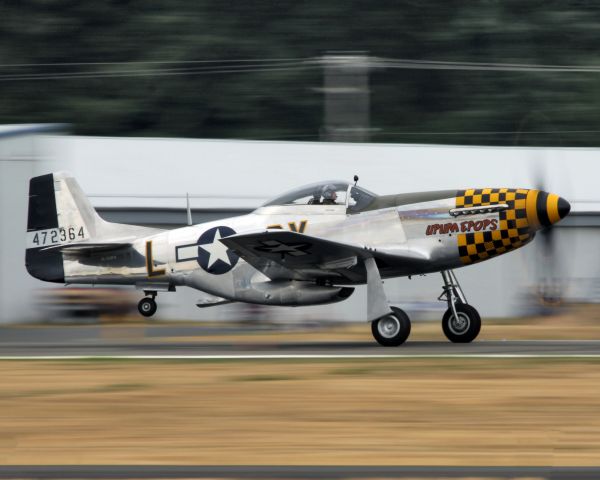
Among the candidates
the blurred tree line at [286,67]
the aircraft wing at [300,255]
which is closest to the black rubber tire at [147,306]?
the aircraft wing at [300,255]

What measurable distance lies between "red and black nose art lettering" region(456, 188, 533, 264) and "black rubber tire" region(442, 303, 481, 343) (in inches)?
30.7

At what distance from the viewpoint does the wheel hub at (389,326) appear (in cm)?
1446

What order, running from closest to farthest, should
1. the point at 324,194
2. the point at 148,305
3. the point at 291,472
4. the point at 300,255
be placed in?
the point at 291,472 < the point at 300,255 < the point at 324,194 < the point at 148,305

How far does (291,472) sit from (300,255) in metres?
7.80

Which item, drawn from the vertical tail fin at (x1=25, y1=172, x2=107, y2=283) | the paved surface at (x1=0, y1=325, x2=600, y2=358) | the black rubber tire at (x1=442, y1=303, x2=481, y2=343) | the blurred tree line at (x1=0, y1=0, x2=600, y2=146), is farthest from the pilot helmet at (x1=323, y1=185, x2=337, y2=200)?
the blurred tree line at (x1=0, y1=0, x2=600, y2=146)

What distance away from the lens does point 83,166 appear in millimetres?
24969

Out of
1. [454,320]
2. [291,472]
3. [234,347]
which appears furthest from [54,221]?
[291,472]

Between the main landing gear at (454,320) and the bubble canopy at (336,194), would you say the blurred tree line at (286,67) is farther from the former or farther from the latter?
the main landing gear at (454,320)

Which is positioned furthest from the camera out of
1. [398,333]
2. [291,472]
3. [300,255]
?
[300,255]

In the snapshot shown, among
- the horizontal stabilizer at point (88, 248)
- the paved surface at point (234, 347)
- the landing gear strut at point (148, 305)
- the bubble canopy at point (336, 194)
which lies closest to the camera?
the paved surface at point (234, 347)

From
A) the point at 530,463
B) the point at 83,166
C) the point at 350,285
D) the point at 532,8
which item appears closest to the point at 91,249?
the point at 350,285

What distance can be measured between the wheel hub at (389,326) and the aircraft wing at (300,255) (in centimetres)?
78

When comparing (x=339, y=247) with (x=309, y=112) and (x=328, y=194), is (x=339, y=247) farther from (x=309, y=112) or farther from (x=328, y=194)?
(x=309, y=112)

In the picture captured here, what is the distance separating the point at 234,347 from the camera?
15109mm
